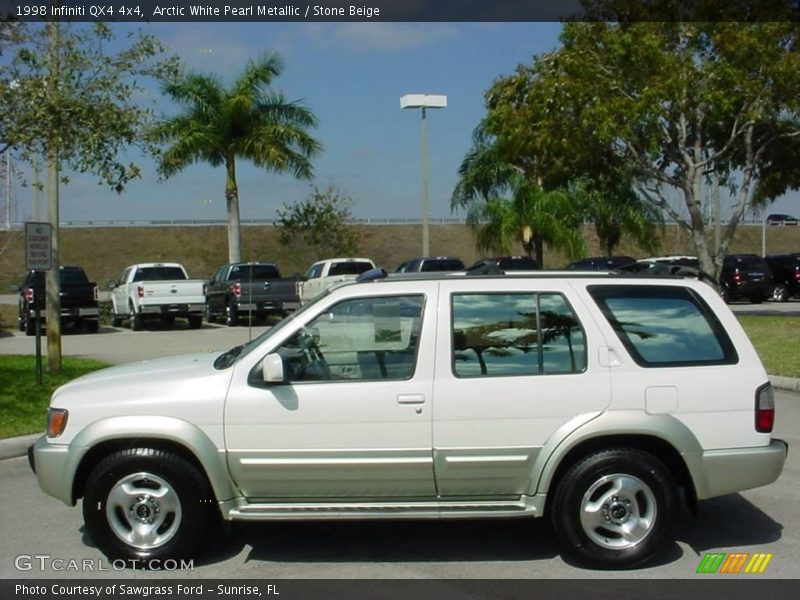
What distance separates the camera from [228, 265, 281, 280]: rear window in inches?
1154

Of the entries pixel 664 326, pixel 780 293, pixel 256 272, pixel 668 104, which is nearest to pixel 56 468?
pixel 664 326

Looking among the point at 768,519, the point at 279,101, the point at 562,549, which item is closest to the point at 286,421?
the point at 562,549

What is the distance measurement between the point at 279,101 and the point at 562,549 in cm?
2872

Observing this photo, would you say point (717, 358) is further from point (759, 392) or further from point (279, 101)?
point (279, 101)

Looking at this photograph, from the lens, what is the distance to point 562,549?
595 centimetres

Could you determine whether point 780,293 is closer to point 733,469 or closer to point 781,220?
point 733,469

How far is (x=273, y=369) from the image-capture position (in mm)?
5719

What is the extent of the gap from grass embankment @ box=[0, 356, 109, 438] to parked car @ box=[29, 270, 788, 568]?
4.78m

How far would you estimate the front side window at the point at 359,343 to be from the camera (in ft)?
19.5

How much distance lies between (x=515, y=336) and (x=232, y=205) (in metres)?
28.2

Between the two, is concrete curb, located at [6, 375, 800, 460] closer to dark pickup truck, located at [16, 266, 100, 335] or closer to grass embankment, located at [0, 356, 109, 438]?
grass embankment, located at [0, 356, 109, 438]

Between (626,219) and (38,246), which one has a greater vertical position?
(626,219)
